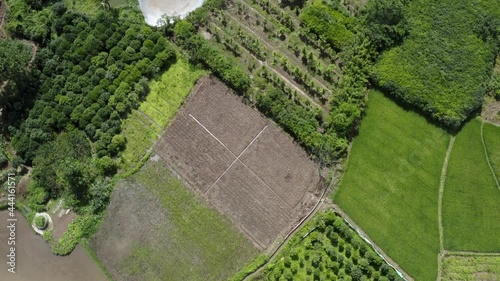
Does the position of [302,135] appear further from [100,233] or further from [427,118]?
[100,233]

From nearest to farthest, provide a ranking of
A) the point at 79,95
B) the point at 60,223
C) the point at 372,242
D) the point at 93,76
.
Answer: the point at 372,242, the point at 60,223, the point at 79,95, the point at 93,76

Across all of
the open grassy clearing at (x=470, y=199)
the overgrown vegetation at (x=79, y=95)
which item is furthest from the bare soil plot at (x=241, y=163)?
the open grassy clearing at (x=470, y=199)

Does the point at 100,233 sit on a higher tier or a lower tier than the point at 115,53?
lower

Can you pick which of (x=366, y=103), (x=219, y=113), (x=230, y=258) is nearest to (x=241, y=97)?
(x=219, y=113)

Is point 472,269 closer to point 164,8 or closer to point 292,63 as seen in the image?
point 292,63

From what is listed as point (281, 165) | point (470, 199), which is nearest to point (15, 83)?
point (281, 165)

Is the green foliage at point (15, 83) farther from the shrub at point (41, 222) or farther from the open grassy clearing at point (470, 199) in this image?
the open grassy clearing at point (470, 199)

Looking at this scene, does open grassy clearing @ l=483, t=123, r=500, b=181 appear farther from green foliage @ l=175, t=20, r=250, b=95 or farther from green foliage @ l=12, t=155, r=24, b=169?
green foliage @ l=12, t=155, r=24, b=169
